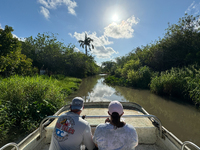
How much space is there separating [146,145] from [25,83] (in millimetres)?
5168

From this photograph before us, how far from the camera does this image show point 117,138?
4.61 ft

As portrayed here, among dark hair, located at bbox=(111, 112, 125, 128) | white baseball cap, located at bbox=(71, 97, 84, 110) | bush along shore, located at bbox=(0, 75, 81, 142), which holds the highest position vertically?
white baseball cap, located at bbox=(71, 97, 84, 110)

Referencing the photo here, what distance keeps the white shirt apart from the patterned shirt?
260mm

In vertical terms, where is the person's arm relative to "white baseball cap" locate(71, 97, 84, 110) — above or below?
below

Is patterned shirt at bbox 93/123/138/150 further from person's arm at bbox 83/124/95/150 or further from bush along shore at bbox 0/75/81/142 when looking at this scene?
bush along shore at bbox 0/75/81/142

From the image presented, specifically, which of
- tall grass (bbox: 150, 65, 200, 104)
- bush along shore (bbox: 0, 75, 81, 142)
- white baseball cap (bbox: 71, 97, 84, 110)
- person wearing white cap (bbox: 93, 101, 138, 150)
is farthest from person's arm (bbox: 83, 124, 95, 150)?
tall grass (bbox: 150, 65, 200, 104)

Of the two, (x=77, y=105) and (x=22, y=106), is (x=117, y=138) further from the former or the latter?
(x=22, y=106)

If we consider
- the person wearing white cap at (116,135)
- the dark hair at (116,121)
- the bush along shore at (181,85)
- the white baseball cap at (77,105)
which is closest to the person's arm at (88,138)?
the person wearing white cap at (116,135)

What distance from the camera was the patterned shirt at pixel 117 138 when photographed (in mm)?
1403

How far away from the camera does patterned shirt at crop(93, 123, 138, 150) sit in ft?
4.60

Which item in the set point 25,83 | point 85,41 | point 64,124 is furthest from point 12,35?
point 85,41

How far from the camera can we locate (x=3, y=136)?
3348 mm

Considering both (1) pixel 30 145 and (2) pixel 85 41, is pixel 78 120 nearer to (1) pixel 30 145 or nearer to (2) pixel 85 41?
(1) pixel 30 145

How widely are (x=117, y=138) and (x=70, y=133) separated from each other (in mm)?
606
